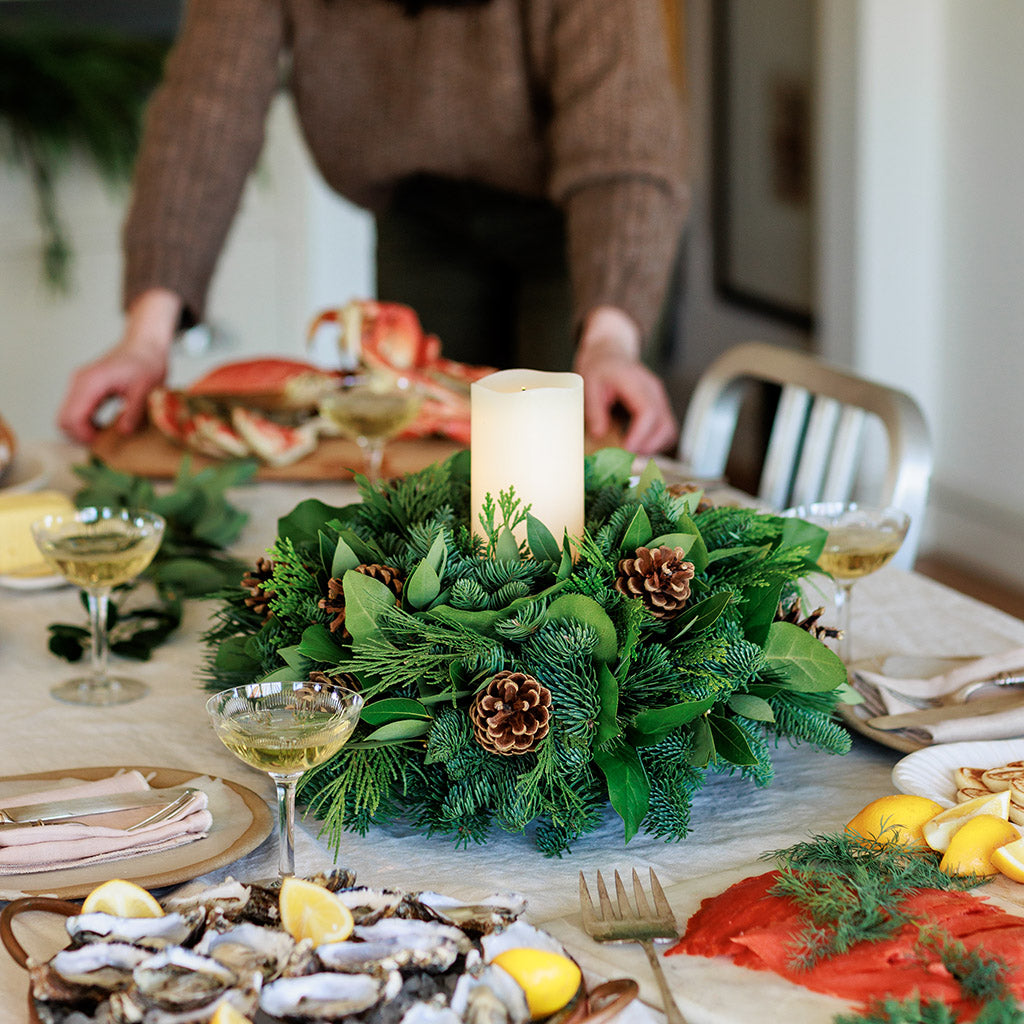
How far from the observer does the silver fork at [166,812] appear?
0.74m

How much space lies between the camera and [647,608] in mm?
742

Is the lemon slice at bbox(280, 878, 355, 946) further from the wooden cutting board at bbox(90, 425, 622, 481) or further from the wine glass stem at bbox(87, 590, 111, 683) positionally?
the wooden cutting board at bbox(90, 425, 622, 481)

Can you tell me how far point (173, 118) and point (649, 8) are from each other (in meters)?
0.72

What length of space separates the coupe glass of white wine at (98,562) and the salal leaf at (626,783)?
442 millimetres

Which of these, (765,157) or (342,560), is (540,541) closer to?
(342,560)

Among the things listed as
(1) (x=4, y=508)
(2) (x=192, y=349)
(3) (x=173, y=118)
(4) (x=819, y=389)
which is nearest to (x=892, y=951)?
(1) (x=4, y=508)

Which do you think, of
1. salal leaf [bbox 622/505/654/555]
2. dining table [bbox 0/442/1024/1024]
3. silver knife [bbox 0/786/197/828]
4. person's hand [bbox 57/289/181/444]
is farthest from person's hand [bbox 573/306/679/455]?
silver knife [bbox 0/786/197/828]

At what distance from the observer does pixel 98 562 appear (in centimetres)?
100

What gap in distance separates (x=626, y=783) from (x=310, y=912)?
21 centimetres

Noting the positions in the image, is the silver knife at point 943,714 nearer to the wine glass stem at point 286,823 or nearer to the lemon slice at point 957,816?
the lemon slice at point 957,816

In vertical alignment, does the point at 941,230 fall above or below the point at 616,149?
below

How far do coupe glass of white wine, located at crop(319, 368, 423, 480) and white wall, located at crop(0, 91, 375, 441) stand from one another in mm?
1932

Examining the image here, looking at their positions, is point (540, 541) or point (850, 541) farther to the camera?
point (850, 541)

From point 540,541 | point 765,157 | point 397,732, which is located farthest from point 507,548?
point 765,157
